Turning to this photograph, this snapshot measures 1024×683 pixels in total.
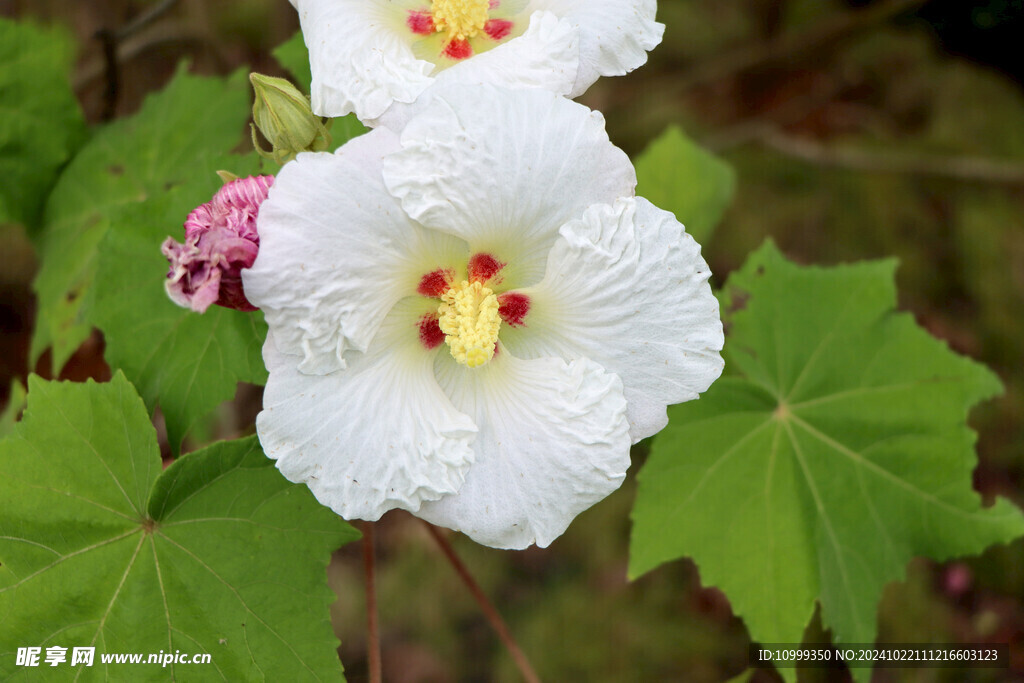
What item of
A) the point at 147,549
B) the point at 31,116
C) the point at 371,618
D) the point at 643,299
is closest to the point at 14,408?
the point at 147,549

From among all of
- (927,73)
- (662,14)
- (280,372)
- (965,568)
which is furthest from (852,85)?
(280,372)

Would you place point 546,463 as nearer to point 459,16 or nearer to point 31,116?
point 459,16

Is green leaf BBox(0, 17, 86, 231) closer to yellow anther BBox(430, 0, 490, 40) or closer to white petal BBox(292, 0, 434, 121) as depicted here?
white petal BBox(292, 0, 434, 121)

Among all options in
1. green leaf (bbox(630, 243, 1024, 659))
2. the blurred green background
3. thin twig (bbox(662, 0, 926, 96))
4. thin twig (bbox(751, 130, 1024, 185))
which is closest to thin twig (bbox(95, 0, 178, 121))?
the blurred green background

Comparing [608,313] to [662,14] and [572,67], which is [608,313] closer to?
[572,67]

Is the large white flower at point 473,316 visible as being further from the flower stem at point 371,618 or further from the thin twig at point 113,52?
the thin twig at point 113,52

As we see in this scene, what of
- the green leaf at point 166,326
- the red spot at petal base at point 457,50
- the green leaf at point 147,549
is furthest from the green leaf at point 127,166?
the red spot at petal base at point 457,50
